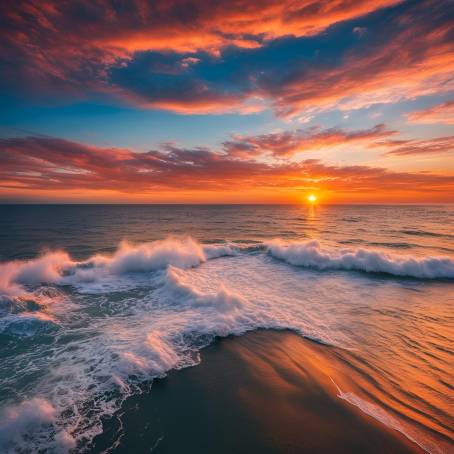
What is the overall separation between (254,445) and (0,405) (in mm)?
4668

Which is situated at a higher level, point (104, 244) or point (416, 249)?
point (416, 249)

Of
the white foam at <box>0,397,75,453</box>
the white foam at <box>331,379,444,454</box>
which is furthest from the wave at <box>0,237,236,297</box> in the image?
the white foam at <box>331,379,444,454</box>

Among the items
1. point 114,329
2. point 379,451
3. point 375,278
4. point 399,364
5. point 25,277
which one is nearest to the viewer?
point 379,451

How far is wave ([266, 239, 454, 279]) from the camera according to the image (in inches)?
568

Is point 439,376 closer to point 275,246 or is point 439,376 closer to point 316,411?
point 316,411

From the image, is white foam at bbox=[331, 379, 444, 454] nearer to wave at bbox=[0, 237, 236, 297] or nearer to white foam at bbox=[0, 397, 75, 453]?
white foam at bbox=[0, 397, 75, 453]

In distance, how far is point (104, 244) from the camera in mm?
24234

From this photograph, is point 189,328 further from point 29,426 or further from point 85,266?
point 85,266

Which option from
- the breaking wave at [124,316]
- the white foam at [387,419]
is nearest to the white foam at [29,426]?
the breaking wave at [124,316]

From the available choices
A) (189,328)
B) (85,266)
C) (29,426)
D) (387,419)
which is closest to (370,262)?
(387,419)

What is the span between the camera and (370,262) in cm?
1545

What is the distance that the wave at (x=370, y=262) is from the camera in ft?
47.3

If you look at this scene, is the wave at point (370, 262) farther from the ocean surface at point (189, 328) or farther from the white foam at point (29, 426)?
the white foam at point (29, 426)

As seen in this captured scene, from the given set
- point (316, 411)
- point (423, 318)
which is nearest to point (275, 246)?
point (423, 318)
